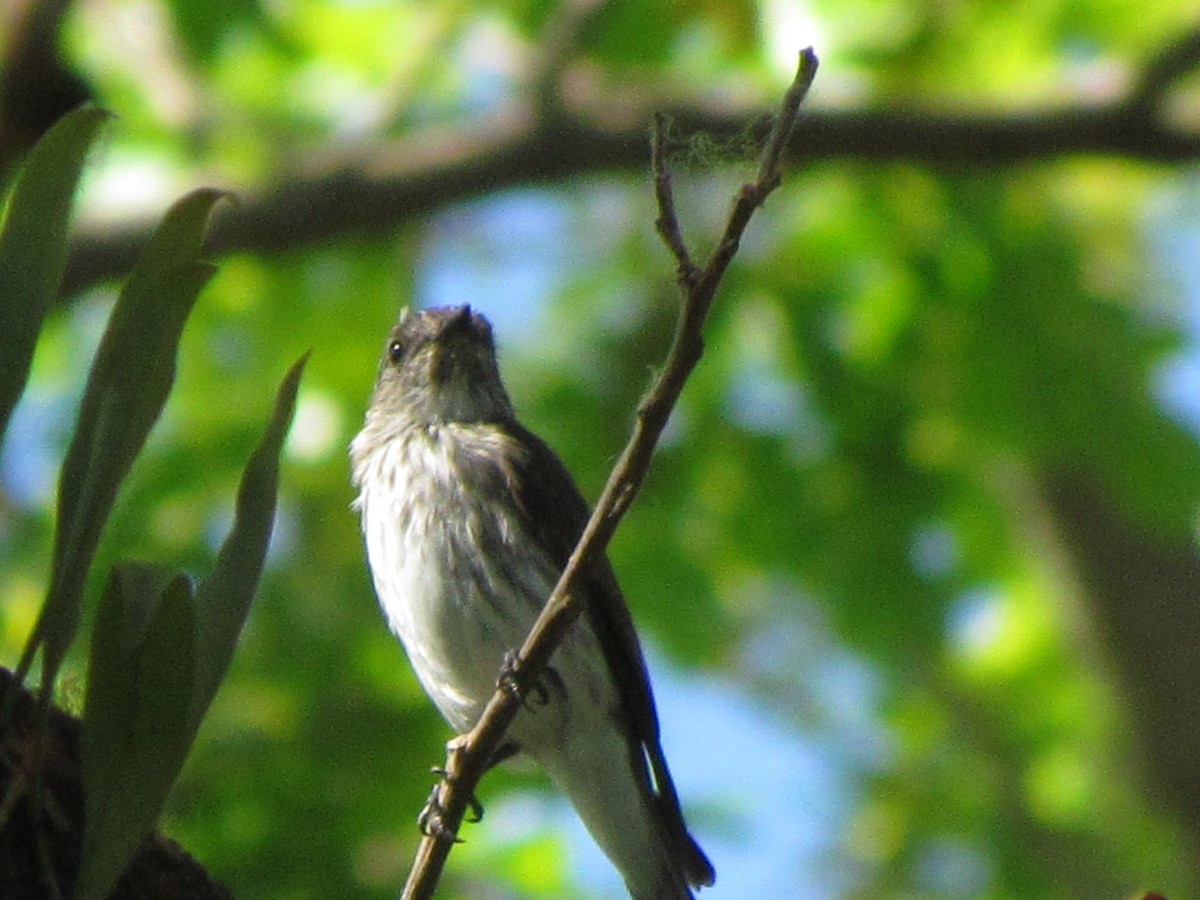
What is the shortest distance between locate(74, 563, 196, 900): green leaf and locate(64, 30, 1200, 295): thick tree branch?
13.3 ft

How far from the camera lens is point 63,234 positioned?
2252 millimetres

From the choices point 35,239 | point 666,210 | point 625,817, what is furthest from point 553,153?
point 666,210

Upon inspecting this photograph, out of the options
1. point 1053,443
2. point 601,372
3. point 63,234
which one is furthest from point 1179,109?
point 63,234

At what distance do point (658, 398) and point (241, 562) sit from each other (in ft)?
1.88

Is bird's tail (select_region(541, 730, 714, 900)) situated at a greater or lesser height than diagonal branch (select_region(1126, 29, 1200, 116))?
lesser

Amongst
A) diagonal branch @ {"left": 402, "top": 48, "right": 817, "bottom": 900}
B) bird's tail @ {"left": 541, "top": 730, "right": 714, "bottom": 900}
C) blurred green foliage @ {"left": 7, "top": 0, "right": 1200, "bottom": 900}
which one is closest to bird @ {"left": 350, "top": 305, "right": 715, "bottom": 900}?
bird's tail @ {"left": 541, "top": 730, "right": 714, "bottom": 900}

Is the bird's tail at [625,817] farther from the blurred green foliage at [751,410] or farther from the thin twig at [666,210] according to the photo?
the thin twig at [666,210]

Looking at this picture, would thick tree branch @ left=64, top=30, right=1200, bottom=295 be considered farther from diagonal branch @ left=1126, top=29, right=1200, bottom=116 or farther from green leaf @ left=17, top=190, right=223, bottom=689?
green leaf @ left=17, top=190, right=223, bottom=689

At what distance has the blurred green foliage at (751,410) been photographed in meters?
5.75

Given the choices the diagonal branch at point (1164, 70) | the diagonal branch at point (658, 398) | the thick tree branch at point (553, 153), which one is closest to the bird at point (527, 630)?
the diagonal branch at point (658, 398)

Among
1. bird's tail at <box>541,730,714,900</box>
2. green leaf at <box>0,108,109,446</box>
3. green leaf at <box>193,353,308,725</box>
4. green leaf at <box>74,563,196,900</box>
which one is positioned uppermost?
bird's tail at <box>541,730,714,900</box>

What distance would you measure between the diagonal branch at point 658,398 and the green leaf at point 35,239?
2.28 ft

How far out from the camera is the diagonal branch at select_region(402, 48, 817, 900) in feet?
6.43

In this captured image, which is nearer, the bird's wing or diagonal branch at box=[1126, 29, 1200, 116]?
the bird's wing
